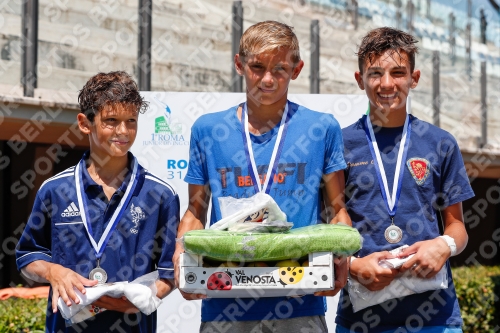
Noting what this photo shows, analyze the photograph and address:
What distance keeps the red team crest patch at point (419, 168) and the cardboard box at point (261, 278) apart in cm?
77

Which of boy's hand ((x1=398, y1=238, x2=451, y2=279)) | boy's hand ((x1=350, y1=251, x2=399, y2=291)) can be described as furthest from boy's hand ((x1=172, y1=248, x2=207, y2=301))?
boy's hand ((x1=398, y1=238, x2=451, y2=279))

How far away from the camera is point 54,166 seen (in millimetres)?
8617

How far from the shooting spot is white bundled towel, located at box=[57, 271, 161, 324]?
9.82 ft

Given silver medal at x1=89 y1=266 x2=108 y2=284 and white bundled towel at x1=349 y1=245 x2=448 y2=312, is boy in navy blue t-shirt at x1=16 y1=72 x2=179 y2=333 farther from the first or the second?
white bundled towel at x1=349 y1=245 x2=448 y2=312

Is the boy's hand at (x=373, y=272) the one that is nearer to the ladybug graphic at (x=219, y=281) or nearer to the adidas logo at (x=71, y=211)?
the ladybug graphic at (x=219, y=281)

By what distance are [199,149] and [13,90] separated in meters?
3.90

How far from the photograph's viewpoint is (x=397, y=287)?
10.4 ft

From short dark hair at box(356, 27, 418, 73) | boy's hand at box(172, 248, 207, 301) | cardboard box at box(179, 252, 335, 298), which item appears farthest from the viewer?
short dark hair at box(356, 27, 418, 73)

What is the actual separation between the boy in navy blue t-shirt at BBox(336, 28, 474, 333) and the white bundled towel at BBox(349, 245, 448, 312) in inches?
1.4

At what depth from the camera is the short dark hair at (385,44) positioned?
11.3 feet

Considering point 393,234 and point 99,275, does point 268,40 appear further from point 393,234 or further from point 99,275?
point 99,275

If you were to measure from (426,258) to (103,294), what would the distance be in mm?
1325

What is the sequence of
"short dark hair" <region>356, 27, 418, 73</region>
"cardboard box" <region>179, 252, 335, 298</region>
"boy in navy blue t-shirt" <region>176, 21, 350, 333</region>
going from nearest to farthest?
"cardboard box" <region>179, 252, 335, 298</region> < "boy in navy blue t-shirt" <region>176, 21, 350, 333</region> < "short dark hair" <region>356, 27, 418, 73</region>

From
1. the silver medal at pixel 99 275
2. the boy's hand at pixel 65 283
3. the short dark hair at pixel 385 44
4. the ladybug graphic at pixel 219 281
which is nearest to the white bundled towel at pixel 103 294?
the boy's hand at pixel 65 283
